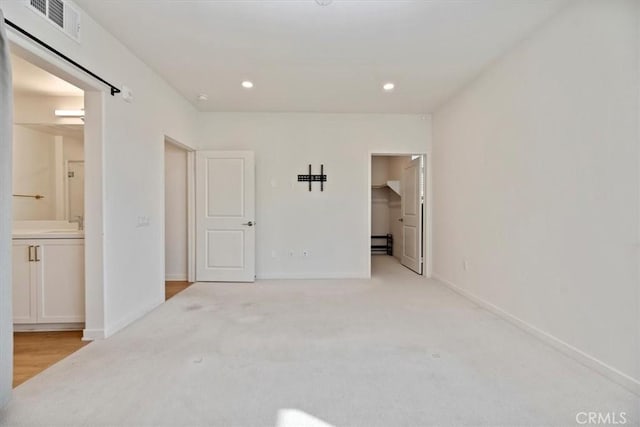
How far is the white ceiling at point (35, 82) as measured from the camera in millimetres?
2883

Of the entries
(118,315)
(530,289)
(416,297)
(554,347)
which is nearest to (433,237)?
(416,297)

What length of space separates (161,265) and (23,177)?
1.86 meters

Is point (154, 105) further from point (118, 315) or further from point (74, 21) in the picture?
point (118, 315)

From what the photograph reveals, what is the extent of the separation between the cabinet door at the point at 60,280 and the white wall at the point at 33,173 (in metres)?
1.27

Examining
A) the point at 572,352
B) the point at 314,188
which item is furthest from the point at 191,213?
the point at 572,352

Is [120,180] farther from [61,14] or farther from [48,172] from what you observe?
[48,172]

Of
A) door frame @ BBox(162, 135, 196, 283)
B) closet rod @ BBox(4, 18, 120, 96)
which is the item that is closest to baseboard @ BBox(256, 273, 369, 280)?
door frame @ BBox(162, 135, 196, 283)

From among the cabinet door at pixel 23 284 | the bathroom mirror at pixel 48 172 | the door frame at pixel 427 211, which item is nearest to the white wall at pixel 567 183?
the door frame at pixel 427 211

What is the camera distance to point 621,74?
1.91 meters

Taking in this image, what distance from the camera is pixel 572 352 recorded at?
224 cm

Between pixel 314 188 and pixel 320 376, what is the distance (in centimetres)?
331

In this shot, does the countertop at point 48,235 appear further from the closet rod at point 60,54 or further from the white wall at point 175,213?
the white wall at point 175,213

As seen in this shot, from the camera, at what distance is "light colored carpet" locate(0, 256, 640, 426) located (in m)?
1.64

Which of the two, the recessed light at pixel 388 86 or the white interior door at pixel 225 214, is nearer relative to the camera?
the recessed light at pixel 388 86
